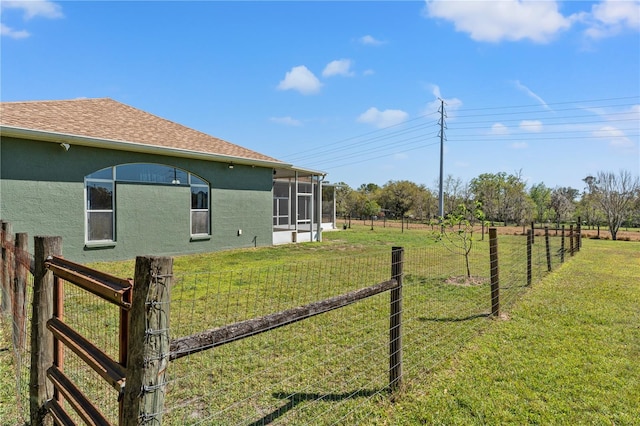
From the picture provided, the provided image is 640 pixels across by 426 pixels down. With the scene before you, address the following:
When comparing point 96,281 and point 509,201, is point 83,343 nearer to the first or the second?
point 96,281

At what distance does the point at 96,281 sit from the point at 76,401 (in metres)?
0.72

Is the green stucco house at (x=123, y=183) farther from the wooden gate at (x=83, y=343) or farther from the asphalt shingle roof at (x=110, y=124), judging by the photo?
the wooden gate at (x=83, y=343)

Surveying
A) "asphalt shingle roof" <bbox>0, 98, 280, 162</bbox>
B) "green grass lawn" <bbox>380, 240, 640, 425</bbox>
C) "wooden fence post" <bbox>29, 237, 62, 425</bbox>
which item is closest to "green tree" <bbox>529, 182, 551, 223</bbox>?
"asphalt shingle roof" <bbox>0, 98, 280, 162</bbox>

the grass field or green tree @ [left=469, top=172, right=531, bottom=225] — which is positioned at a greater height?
green tree @ [left=469, top=172, right=531, bottom=225]

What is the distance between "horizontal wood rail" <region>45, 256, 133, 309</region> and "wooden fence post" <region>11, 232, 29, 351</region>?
1256 mm

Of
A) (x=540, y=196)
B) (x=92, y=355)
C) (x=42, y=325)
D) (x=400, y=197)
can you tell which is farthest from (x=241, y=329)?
(x=540, y=196)

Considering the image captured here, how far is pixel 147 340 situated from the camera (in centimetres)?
129

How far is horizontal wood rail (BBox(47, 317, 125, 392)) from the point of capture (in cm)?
142

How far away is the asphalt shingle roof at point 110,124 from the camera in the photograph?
355 inches

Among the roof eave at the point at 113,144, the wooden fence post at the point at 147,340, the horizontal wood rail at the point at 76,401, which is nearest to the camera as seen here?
the wooden fence post at the point at 147,340

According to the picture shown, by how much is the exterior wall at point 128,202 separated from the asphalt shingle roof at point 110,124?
47cm

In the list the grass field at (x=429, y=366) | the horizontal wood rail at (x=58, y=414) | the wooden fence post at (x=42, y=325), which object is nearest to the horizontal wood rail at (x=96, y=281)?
the wooden fence post at (x=42, y=325)

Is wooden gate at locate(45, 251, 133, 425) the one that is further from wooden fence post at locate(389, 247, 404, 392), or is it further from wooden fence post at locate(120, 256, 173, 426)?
wooden fence post at locate(389, 247, 404, 392)

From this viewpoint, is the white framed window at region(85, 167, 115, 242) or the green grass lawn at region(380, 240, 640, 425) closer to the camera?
the green grass lawn at region(380, 240, 640, 425)
